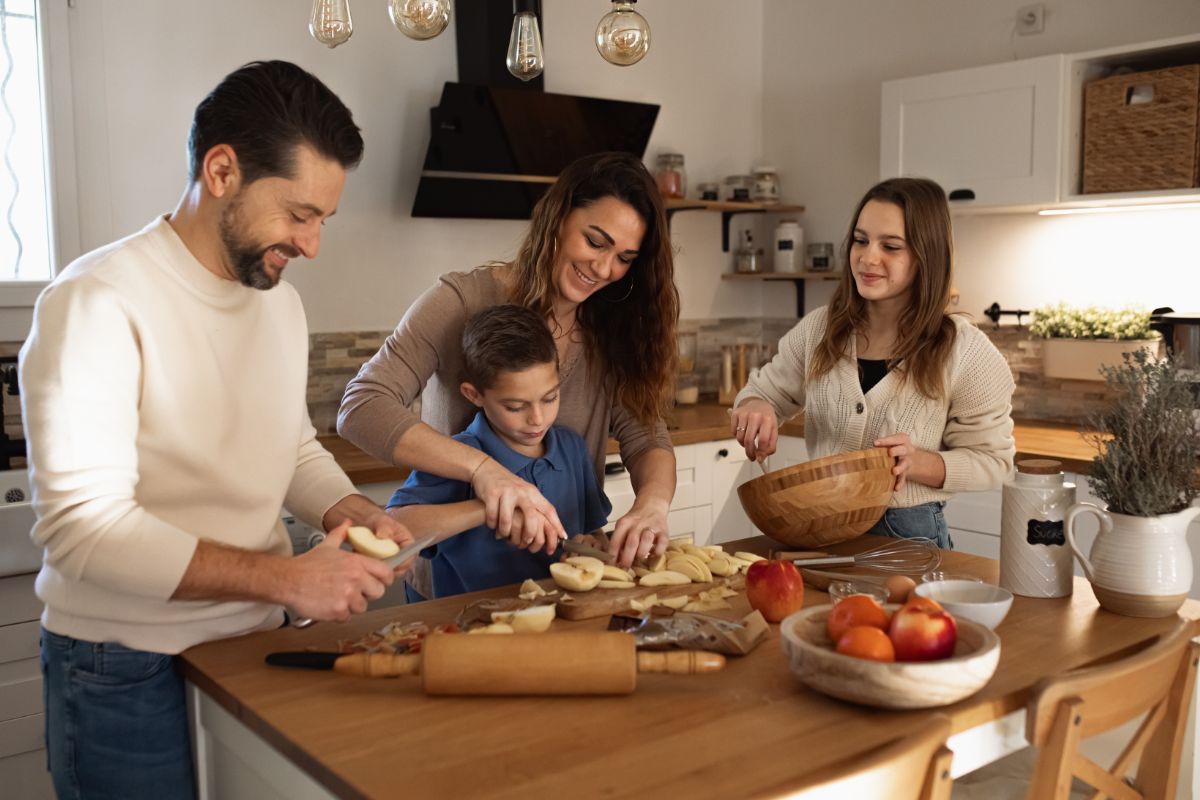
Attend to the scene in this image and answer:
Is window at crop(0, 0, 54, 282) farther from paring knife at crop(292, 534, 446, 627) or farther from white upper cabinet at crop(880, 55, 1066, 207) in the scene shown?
white upper cabinet at crop(880, 55, 1066, 207)

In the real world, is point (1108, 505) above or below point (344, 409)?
below

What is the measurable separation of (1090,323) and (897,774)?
2.86 metres

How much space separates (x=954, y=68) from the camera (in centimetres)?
402

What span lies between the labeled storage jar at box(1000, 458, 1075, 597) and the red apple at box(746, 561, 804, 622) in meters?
0.38

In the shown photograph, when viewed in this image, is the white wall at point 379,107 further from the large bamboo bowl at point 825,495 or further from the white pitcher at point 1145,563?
the white pitcher at point 1145,563

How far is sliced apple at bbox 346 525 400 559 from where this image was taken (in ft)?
4.76

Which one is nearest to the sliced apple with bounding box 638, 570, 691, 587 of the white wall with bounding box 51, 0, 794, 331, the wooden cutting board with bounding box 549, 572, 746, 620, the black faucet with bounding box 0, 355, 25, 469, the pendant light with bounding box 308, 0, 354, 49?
the wooden cutting board with bounding box 549, 572, 746, 620

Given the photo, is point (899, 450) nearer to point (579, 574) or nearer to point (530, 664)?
point (579, 574)

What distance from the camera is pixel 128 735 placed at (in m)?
1.40

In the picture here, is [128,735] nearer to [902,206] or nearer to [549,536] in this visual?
[549,536]

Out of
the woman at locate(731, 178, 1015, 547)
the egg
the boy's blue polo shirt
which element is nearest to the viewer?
the egg

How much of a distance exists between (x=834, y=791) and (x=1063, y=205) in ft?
9.61

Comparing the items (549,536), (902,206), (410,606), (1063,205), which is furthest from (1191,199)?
(410,606)

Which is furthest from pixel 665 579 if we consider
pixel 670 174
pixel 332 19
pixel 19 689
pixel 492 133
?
pixel 670 174
